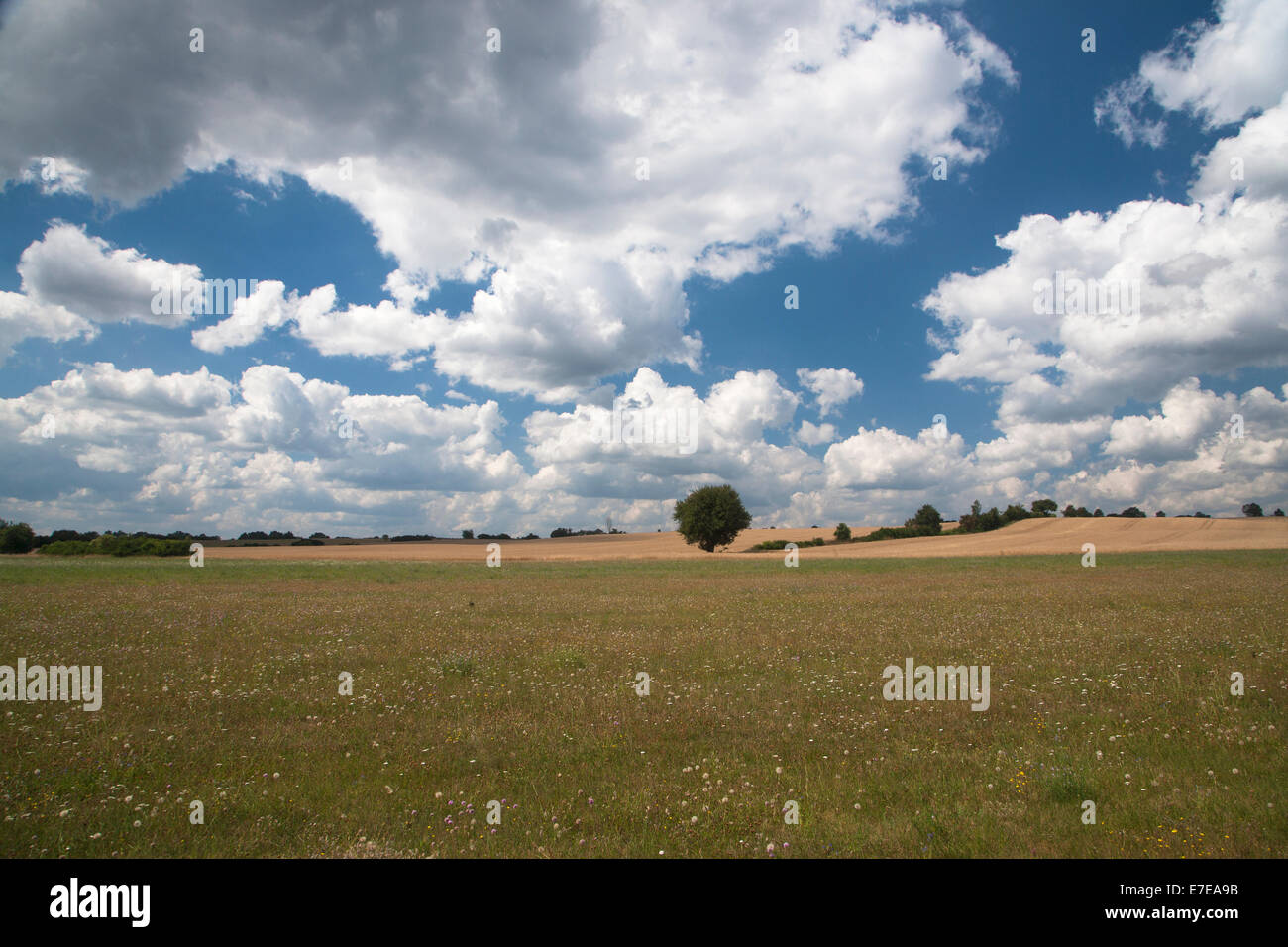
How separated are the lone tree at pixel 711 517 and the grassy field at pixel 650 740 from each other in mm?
83186

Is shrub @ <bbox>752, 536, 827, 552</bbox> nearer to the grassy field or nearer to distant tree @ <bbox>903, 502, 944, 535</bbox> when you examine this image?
distant tree @ <bbox>903, 502, 944, 535</bbox>

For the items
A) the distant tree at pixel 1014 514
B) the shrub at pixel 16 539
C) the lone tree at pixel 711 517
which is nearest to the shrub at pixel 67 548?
the shrub at pixel 16 539

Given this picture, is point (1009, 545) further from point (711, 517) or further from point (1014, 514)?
point (1014, 514)

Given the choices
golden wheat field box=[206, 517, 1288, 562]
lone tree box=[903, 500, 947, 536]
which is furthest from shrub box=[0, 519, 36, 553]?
lone tree box=[903, 500, 947, 536]

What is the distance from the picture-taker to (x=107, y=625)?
65.5 ft

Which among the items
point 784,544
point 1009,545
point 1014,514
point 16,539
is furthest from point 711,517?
point 16,539

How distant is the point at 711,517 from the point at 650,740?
95416 mm

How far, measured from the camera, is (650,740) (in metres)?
9.59

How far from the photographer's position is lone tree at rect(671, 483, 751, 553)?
104312 mm

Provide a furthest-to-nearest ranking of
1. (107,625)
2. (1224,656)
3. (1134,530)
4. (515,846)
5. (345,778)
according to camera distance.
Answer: (1134,530), (107,625), (1224,656), (345,778), (515,846)

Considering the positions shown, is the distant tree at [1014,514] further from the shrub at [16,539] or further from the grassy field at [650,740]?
the shrub at [16,539]
